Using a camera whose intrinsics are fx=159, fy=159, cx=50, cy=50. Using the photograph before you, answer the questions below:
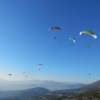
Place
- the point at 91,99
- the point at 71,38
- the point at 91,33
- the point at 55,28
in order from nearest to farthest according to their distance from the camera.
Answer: the point at 91,33 < the point at 55,28 < the point at 71,38 < the point at 91,99

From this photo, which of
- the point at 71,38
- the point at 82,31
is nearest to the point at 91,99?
the point at 71,38

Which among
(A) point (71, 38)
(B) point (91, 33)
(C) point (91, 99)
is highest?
(A) point (71, 38)

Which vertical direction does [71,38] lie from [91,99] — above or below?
above

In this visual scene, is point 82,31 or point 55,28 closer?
point 82,31

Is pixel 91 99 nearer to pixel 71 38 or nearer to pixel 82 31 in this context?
pixel 71 38

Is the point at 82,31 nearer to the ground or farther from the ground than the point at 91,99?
farther from the ground

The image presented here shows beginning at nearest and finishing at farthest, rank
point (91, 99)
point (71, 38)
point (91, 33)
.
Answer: point (91, 33), point (71, 38), point (91, 99)

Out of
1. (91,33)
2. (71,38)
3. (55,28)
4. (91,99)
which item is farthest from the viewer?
(91,99)

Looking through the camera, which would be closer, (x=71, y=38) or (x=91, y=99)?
(x=71, y=38)
